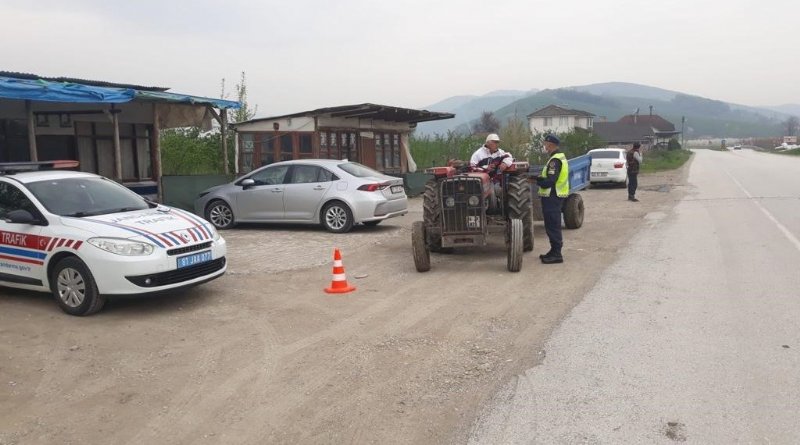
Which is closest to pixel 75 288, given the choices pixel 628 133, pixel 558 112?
pixel 558 112

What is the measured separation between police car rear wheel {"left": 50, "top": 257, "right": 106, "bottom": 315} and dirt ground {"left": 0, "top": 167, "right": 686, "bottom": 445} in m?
0.14

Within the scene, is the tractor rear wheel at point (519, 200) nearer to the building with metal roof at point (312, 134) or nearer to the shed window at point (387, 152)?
the building with metal roof at point (312, 134)

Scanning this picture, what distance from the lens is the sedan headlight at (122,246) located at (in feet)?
21.7

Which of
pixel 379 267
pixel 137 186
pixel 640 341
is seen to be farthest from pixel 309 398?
pixel 137 186

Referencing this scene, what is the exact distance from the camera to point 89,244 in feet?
21.7

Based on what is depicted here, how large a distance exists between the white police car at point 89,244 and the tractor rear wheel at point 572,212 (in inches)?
303

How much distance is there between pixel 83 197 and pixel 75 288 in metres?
1.34

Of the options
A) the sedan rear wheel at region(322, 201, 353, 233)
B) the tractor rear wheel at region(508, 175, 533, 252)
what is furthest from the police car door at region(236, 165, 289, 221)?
the tractor rear wheel at region(508, 175, 533, 252)

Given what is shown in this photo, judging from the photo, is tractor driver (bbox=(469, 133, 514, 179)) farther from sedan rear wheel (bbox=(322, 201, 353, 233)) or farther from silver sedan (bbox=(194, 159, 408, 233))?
sedan rear wheel (bbox=(322, 201, 353, 233))

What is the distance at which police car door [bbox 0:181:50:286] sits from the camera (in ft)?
22.8

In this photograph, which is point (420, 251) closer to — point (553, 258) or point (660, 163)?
point (553, 258)

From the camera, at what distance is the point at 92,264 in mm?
6586

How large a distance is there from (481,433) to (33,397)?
329 centimetres

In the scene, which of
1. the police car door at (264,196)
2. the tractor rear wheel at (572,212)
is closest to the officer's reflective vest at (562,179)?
the tractor rear wheel at (572,212)
